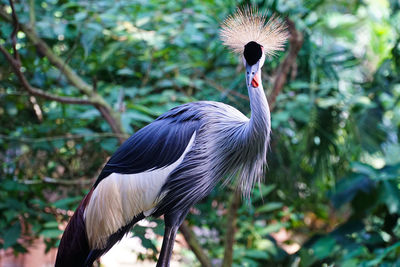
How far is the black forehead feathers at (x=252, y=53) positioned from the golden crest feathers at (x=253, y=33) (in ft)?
0.33

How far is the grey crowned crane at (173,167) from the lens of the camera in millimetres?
1430

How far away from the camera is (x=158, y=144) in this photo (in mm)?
1471

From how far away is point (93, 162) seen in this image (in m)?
2.91

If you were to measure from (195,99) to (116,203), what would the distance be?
1.29m

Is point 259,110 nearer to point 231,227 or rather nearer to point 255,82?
point 255,82

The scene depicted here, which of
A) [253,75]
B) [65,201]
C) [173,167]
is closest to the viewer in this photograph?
[253,75]

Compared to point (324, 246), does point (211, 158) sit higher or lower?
higher

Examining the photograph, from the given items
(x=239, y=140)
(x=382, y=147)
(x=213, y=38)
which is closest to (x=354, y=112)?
(x=382, y=147)

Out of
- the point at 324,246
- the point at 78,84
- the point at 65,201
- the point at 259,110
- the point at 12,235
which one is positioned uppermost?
the point at 259,110

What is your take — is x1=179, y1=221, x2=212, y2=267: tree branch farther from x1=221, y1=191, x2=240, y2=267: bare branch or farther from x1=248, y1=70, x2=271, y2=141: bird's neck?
x1=248, y1=70, x2=271, y2=141: bird's neck

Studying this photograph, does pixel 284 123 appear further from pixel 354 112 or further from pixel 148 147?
pixel 148 147

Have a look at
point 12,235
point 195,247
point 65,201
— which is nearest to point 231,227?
point 195,247

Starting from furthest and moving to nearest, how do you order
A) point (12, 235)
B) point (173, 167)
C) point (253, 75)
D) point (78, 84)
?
point (78, 84) < point (12, 235) < point (173, 167) < point (253, 75)

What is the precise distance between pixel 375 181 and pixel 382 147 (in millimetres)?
787
